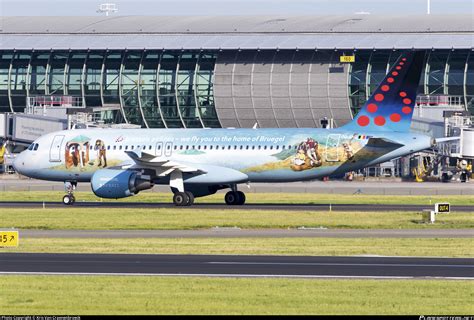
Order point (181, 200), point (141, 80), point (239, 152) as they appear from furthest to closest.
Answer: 1. point (141, 80)
2. point (239, 152)
3. point (181, 200)

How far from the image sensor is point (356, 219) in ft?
162

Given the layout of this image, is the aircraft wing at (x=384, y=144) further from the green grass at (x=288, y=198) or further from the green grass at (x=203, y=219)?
the green grass at (x=288, y=198)

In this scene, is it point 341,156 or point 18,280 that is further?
point 341,156

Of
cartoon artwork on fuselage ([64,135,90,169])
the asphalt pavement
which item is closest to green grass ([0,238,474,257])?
the asphalt pavement

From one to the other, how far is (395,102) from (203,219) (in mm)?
15061

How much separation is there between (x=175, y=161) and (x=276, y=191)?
63.9ft

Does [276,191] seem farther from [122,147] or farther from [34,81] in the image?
[34,81]

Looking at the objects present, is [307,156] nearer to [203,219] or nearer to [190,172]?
[190,172]

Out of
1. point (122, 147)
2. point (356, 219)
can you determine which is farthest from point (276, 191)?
point (356, 219)

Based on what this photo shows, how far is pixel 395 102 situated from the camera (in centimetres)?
5934

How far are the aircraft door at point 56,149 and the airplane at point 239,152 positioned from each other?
0.06m

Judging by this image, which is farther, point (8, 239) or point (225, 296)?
point (8, 239)

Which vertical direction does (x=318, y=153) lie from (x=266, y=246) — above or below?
above

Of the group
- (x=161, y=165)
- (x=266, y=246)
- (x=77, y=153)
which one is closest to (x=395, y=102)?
(x=161, y=165)
